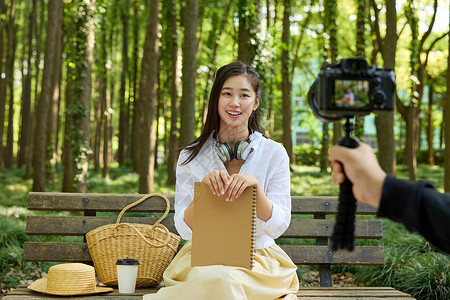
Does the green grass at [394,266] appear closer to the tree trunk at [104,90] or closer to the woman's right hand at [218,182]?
the woman's right hand at [218,182]

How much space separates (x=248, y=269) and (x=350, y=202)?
5.05 feet

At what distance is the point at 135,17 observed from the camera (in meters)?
21.0

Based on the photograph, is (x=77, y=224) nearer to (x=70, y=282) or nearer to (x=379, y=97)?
(x=70, y=282)

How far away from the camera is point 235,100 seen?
12.6 ft

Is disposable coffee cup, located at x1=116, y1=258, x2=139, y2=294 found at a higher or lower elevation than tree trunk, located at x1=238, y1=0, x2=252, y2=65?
lower

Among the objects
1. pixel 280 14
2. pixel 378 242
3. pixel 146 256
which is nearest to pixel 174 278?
pixel 146 256

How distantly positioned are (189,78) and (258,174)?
6848 mm

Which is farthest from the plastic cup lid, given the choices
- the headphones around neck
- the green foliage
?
the green foliage

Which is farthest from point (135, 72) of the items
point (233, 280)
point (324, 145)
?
point (233, 280)

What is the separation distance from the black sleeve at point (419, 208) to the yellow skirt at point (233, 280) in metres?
1.65

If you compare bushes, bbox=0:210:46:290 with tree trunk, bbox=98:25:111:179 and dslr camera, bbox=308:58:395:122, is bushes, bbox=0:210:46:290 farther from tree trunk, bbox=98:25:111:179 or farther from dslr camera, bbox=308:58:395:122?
tree trunk, bbox=98:25:111:179

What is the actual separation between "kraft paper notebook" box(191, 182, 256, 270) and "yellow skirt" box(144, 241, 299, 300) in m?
0.08

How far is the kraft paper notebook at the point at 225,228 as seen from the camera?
323 cm

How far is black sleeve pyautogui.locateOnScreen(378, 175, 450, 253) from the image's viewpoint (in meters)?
1.62
